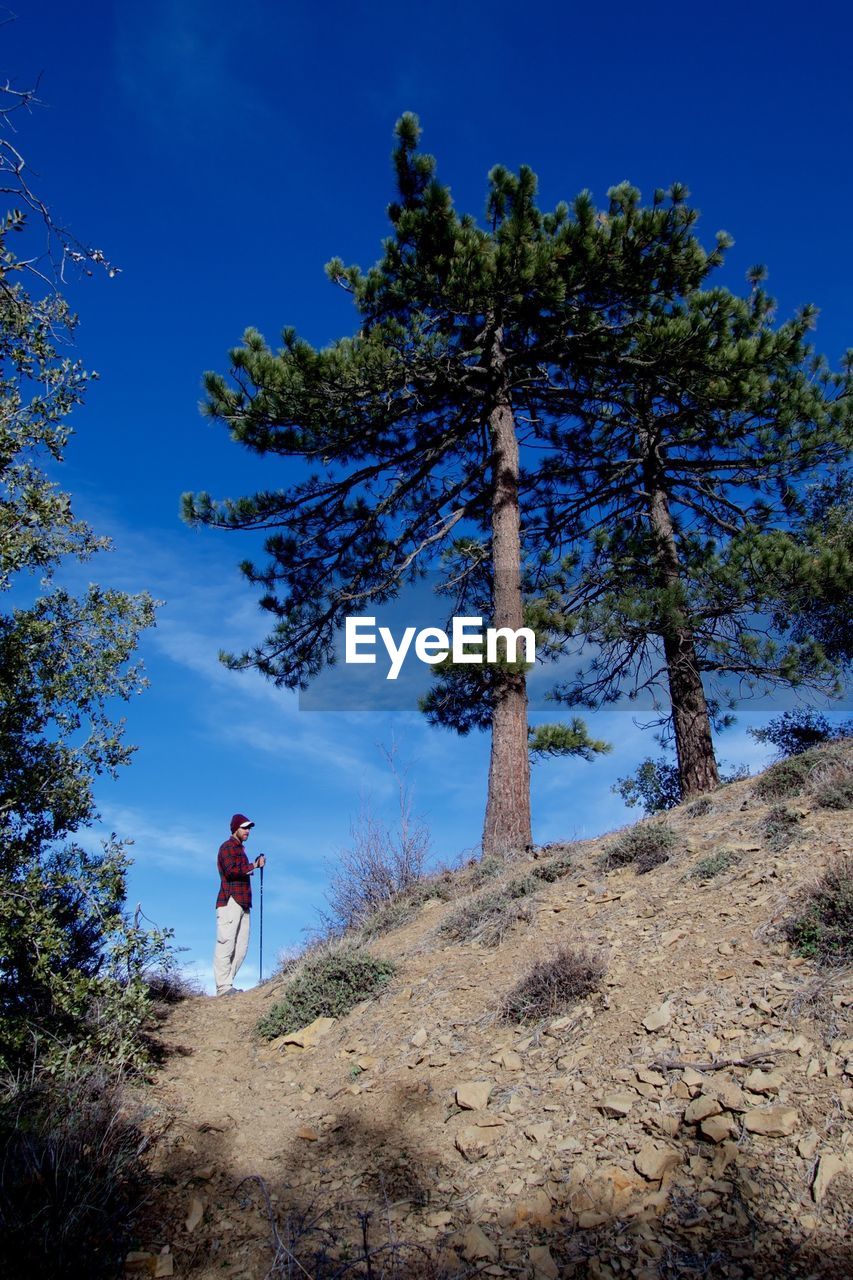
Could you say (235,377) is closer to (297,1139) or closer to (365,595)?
(365,595)

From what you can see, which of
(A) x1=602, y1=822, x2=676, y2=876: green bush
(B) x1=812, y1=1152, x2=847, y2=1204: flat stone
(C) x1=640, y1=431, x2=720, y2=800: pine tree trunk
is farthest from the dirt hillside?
(C) x1=640, y1=431, x2=720, y2=800: pine tree trunk

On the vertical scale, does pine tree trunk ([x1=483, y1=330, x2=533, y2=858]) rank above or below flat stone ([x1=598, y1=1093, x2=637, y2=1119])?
above

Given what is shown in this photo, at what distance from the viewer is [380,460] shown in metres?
13.5

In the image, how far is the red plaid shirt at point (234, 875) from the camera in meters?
10.0

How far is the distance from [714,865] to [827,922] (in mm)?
1660

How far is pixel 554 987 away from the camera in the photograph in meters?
5.64

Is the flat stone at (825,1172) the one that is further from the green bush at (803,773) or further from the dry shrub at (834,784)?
the green bush at (803,773)

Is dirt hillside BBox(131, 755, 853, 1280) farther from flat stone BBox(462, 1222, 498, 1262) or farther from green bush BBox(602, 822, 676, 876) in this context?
green bush BBox(602, 822, 676, 876)

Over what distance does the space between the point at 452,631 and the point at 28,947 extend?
8919 mm

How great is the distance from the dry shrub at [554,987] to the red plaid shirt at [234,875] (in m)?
5.07

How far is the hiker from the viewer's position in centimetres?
988

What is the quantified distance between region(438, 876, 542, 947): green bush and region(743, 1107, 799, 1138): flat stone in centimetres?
333

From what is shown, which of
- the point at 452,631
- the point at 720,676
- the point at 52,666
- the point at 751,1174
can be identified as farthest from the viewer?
the point at 452,631

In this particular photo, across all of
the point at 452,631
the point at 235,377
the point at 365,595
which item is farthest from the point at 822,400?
the point at 235,377
